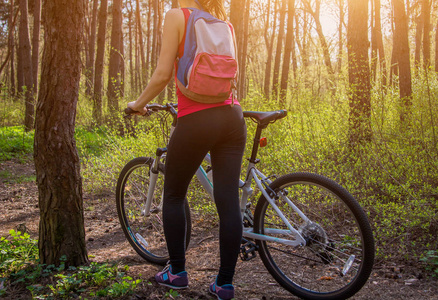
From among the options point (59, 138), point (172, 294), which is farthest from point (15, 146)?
point (172, 294)

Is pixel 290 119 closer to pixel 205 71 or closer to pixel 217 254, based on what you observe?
pixel 217 254

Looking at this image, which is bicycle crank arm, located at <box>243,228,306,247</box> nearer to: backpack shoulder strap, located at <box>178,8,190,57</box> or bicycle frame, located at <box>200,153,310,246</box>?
bicycle frame, located at <box>200,153,310,246</box>

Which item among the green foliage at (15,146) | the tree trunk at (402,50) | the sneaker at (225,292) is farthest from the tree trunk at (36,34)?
the sneaker at (225,292)

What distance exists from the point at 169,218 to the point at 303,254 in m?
0.98

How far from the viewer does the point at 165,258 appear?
3.42 m

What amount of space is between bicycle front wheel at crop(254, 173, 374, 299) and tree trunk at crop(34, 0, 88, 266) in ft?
4.66

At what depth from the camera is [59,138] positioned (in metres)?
2.90

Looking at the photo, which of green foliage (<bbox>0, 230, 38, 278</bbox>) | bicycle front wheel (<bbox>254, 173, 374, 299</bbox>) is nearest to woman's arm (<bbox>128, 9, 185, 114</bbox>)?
bicycle front wheel (<bbox>254, 173, 374, 299</bbox>)

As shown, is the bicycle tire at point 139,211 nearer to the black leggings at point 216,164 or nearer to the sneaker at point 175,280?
the sneaker at point 175,280

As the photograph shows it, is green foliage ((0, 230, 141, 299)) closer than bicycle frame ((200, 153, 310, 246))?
Yes

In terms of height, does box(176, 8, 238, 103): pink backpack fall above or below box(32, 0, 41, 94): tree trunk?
below

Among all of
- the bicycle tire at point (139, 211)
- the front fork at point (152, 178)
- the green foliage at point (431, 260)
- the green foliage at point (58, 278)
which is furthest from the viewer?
the bicycle tire at point (139, 211)

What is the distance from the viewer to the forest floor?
9.39ft

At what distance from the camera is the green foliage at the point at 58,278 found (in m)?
2.62
